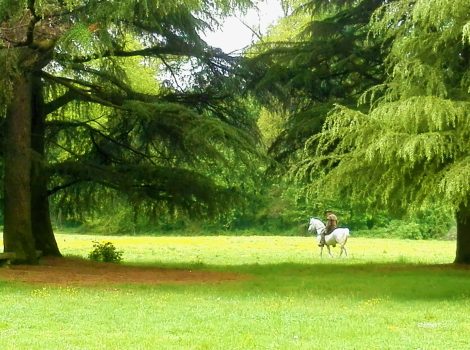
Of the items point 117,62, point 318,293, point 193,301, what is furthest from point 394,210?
point 117,62

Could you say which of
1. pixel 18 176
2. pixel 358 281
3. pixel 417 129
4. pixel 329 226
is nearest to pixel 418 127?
pixel 417 129

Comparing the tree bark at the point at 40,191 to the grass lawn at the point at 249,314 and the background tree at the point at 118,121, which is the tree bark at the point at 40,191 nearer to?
the background tree at the point at 118,121

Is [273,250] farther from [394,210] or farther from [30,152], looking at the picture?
[394,210]

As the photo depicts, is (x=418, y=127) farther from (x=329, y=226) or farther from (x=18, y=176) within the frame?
(x=329, y=226)

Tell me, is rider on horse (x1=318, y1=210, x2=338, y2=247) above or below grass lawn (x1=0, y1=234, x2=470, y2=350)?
above

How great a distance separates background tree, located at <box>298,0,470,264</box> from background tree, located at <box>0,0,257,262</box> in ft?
13.5

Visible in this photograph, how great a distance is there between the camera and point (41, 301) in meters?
12.3

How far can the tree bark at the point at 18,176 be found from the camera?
19.2m

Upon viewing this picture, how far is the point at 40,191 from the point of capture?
2230 cm

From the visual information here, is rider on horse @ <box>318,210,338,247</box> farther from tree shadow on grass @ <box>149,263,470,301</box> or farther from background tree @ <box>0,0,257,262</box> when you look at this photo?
background tree @ <box>0,0,257,262</box>

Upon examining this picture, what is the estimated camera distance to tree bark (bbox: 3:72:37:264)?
19172mm

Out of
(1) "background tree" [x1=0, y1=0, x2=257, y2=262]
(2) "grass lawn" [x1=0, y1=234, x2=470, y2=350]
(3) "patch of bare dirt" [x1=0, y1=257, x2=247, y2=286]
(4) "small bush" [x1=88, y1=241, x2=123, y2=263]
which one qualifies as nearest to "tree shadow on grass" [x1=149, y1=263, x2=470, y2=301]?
(2) "grass lawn" [x1=0, y1=234, x2=470, y2=350]

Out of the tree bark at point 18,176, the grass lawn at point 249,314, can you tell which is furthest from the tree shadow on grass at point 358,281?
the tree bark at point 18,176

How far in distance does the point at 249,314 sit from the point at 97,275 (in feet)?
25.0
